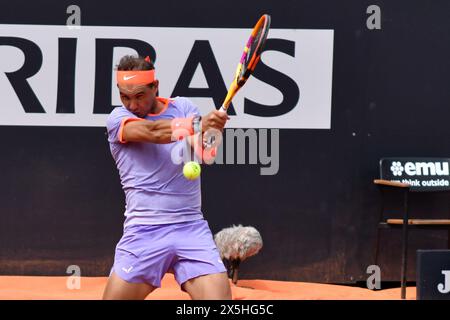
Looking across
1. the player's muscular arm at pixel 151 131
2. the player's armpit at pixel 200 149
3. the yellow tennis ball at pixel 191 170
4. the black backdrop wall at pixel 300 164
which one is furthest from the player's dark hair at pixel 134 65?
the black backdrop wall at pixel 300 164

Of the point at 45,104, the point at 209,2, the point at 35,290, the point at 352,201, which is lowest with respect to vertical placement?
the point at 35,290

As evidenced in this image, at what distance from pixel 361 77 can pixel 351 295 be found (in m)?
1.59

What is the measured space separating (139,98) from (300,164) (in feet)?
9.62

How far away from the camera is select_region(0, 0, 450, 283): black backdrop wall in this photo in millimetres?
7496

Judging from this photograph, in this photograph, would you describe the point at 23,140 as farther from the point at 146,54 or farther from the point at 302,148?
the point at 302,148

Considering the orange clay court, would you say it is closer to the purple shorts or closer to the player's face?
the purple shorts

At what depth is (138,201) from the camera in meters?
4.82

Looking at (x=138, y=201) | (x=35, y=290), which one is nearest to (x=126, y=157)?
(x=138, y=201)

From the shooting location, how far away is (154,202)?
4.80 m

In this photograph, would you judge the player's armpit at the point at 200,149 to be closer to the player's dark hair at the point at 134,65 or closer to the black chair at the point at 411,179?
the player's dark hair at the point at 134,65

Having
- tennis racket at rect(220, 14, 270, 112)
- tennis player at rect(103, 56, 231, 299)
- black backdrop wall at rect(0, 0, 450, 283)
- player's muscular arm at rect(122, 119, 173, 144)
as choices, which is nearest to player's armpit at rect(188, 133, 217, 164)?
tennis player at rect(103, 56, 231, 299)

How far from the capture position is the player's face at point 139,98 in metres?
4.78

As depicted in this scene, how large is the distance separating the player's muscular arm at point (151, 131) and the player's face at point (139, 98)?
0.13 meters

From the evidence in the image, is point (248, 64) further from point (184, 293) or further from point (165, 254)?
point (184, 293)
